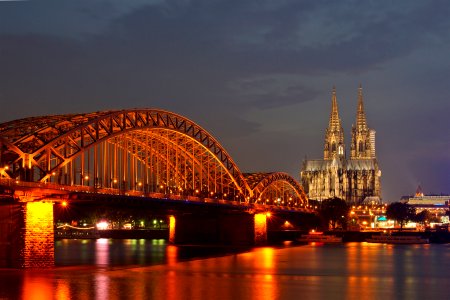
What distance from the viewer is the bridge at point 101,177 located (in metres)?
66.7

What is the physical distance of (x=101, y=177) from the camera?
8956 cm

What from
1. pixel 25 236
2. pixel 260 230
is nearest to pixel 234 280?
pixel 25 236

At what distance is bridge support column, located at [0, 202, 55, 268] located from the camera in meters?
65.6

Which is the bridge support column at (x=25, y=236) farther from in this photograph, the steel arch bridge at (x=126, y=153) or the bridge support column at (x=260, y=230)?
the bridge support column at (x=260, y=230)

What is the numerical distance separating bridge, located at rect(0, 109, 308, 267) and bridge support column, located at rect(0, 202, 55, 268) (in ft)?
0.26

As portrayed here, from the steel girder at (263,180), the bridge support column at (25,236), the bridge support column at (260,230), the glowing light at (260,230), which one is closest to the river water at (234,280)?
the bridge support column at (25,236)

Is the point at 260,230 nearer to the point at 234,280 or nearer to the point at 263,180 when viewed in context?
the point at 263,180

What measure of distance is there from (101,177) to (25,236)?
2461 centimetres

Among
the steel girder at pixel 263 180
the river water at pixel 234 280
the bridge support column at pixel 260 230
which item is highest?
the steel girder at pixel 263 180

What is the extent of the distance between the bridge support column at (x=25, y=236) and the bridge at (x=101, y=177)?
0.08 meters

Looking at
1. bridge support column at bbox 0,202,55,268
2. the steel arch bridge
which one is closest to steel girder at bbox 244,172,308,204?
the steel arch bridge

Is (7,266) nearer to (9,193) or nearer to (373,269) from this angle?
(9,193)

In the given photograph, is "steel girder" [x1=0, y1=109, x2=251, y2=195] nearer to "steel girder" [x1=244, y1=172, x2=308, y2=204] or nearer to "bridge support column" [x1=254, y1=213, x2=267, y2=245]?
"bridge support column" [x1=254, y1=213, x2=267, y2=245]

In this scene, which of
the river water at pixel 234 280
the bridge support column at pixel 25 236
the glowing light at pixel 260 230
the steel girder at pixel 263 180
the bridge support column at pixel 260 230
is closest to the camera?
the river water at pixel 234 280
